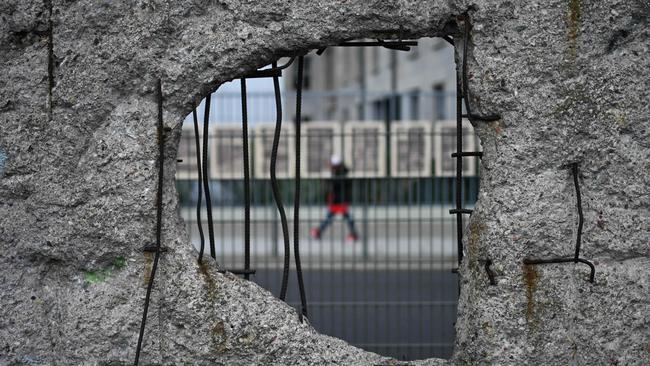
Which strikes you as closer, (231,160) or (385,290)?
(231,160)

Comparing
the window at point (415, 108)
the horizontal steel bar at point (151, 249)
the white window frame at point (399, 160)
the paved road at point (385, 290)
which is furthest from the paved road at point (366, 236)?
the horizontal steel bar at point (151, 249)

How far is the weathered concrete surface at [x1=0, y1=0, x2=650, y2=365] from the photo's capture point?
2891mm

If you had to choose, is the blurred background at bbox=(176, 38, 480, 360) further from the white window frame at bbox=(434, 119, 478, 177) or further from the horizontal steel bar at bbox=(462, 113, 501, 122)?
the horizontal steel bar at bbox=(462, 113, 501, 122)

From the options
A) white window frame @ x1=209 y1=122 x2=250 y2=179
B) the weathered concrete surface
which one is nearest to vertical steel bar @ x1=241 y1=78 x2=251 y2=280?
the weathered concrete surface

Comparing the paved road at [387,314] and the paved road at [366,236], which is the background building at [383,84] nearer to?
the paved road at [366,236]

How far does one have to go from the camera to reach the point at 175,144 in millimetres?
2971

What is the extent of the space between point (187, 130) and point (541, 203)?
571cm

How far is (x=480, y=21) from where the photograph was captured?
290 cm

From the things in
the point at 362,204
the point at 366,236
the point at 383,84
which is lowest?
the point at 366,236

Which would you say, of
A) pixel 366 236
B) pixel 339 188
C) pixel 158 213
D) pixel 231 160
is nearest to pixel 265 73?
pixel 158 213

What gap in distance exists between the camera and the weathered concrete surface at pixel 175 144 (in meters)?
2.89

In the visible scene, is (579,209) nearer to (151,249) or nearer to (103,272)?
(151,249)

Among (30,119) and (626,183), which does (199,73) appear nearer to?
(30,119)

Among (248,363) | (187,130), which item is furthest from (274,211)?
(248,363)
